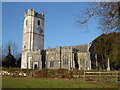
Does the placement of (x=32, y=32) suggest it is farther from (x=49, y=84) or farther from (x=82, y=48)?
(x=49, y=84)

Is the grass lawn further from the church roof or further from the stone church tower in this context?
the stone church tower

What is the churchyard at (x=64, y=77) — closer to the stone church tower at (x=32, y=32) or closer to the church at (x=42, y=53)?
the church at (x=42, y=53)

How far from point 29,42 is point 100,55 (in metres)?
23.4

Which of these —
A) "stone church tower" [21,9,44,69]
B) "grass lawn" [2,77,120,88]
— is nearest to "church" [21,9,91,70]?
"stone church tower" [21,9,44,69]

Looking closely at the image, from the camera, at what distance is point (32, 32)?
5556 centimetres

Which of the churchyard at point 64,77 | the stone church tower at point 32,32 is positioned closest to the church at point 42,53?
the stone church tower at point 32,32

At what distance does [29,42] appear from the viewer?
5472cm

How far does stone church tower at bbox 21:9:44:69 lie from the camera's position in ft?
180

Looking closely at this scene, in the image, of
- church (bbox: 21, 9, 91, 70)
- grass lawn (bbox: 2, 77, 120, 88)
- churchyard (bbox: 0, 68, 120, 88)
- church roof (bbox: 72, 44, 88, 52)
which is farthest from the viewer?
church roof (bbox: 72, 44, 88, 52)

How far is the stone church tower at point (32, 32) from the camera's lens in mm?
54938

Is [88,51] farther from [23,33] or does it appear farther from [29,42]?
[23,33]

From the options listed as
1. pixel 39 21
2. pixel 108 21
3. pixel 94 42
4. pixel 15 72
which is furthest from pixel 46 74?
pixel 39 21

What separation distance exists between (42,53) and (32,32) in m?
12.1

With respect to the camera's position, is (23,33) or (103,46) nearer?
(103,46)
